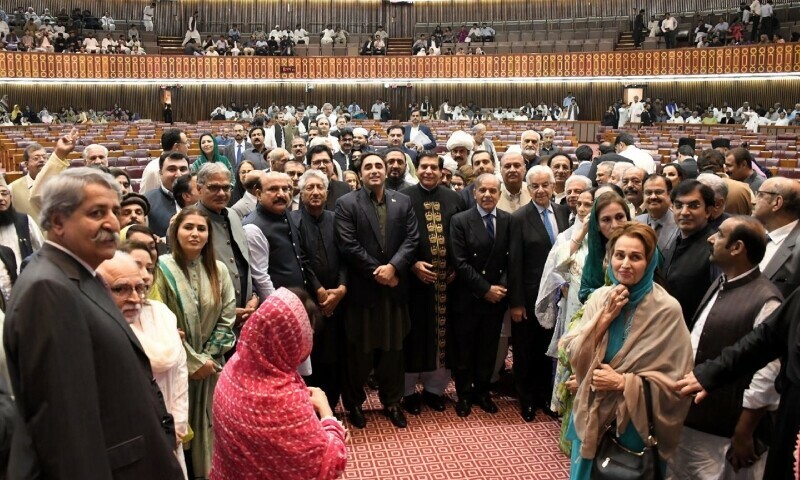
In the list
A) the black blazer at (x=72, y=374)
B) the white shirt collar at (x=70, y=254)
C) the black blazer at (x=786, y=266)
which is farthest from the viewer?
the black blazer at (x=786, y=266)

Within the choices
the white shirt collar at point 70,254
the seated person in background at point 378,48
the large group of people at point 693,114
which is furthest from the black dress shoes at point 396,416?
the seated person in background at point 378,48

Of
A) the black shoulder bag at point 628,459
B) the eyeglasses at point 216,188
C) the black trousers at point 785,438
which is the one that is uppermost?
the eyeglasses at point 216,188

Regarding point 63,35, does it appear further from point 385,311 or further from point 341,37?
point 385,311

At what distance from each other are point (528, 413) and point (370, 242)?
1.61m

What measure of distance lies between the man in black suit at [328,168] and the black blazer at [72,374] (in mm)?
3641

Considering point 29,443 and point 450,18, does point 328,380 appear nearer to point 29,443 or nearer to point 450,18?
point 29,443

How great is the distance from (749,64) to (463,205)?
19.8 metres

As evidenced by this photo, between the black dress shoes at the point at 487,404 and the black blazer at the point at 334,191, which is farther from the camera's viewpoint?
the black blazer at the point at 334,191

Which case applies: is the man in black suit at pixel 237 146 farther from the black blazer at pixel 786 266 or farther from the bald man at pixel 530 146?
the black blazer at pixel 786 266

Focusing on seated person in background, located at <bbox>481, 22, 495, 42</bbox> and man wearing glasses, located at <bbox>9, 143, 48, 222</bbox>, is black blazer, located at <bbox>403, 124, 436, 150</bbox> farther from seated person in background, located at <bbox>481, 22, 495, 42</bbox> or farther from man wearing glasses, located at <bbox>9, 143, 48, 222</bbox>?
seated person in background, located at <bbox>481, 22, 495, 42</bbox>

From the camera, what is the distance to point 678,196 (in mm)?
3914

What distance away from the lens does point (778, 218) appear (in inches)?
151

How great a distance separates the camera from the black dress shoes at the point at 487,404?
5.16 meters

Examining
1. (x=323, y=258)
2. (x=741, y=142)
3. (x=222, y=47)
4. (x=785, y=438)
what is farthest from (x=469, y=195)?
(x=222, y=47)
